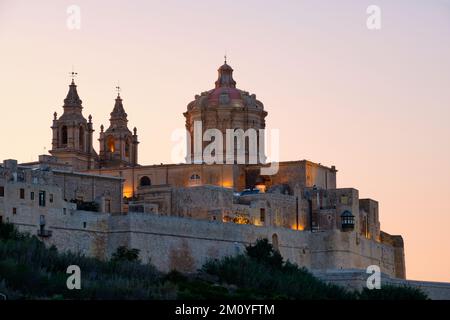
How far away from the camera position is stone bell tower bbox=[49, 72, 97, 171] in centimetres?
9219

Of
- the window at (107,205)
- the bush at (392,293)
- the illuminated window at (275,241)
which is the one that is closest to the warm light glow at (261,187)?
the illuminated window at (275,241)

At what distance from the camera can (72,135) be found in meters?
92.4

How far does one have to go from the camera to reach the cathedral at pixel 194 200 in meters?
75.0

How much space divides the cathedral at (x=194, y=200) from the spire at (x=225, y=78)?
0.08 meters

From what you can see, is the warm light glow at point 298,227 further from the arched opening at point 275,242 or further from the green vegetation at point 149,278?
the green vegetation at point 149,278

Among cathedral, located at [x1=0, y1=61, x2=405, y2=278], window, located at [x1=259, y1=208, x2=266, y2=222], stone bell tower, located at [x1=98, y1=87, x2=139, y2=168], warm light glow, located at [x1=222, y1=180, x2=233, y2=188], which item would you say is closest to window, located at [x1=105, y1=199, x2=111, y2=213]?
cathedral, located at [x1=0, y1=61, x2=405, y2=278]

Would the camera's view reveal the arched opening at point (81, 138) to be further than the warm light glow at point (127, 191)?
Yes

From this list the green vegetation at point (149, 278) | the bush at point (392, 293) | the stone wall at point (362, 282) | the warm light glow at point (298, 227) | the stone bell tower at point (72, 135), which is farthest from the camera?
the stone bell tower at point (72, 135)

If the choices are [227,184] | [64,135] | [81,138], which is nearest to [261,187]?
[227,184]

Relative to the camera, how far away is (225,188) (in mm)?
83812

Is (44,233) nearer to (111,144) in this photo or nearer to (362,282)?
(362,282)

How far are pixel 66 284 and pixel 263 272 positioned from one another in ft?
44.3

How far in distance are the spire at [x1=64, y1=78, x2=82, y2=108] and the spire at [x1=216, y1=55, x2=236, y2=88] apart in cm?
783
